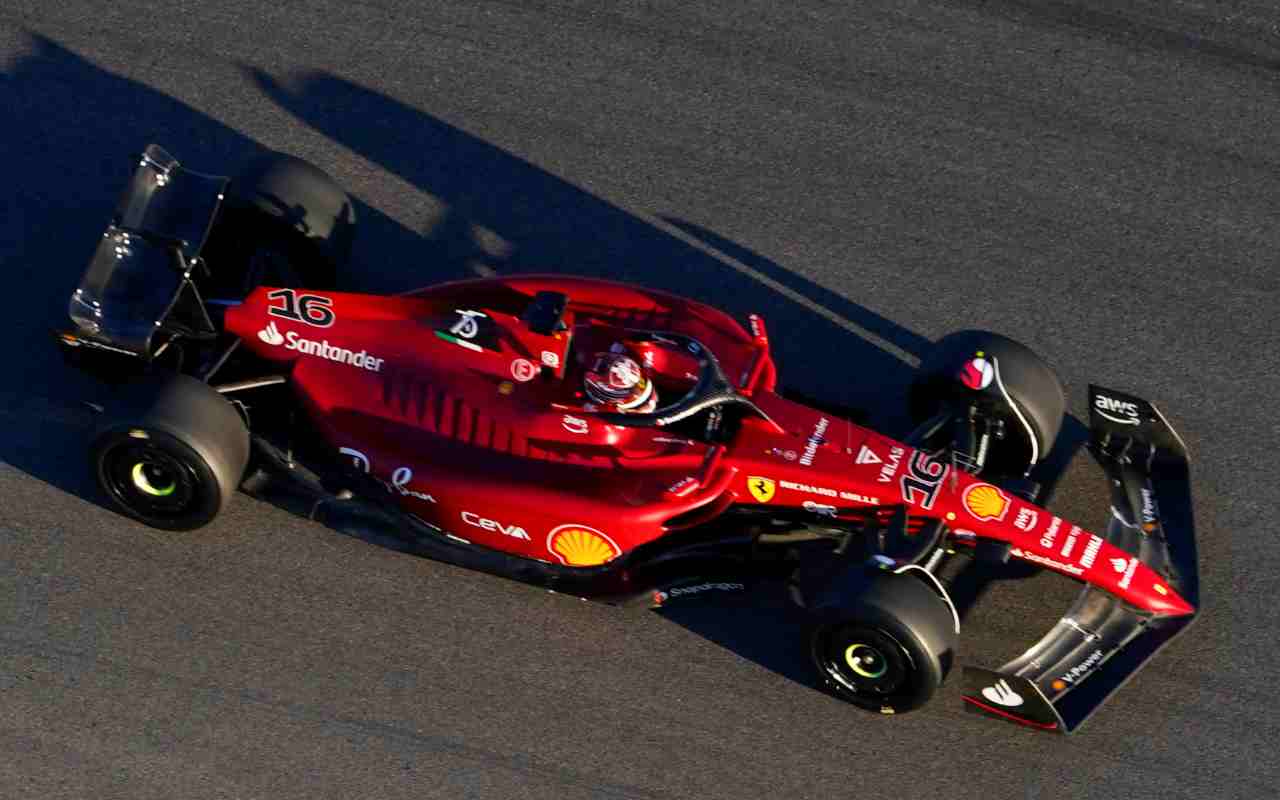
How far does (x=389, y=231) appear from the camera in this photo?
11.1 m

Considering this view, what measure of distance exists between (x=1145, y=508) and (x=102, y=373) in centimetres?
613

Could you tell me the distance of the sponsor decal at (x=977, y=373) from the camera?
9312mm

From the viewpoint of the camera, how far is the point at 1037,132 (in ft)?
39.7

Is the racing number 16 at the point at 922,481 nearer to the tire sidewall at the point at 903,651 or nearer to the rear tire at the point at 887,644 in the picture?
the rear tire at the point at 887,644

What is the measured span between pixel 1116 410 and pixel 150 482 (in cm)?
563

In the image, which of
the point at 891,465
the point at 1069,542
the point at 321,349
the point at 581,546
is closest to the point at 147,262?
the point at 321,349

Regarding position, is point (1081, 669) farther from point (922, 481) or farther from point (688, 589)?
point (688, 589)

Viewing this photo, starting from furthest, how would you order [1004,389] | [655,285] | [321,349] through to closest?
[655,285] < [1004,389] < [321,349]

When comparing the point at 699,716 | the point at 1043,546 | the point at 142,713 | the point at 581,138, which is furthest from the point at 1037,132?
the point at 142,713

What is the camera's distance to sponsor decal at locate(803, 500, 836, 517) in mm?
8836

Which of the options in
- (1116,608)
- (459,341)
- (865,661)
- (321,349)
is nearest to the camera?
(865,661)

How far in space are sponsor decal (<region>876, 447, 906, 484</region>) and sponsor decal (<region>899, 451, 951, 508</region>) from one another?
0.06m

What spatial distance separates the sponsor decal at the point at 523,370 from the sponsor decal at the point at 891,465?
2007 millimetres

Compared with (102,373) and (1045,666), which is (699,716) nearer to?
(1045,666)
